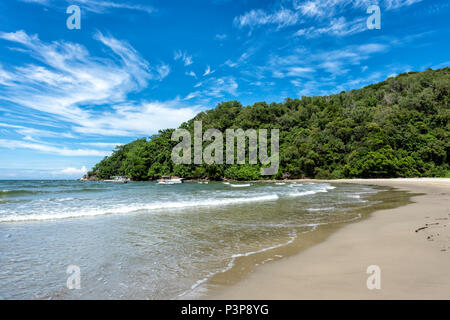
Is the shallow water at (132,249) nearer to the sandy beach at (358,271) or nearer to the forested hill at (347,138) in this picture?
the sandy beach at (358,271)

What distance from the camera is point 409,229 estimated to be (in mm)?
6285

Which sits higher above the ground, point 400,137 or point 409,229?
point 400,137

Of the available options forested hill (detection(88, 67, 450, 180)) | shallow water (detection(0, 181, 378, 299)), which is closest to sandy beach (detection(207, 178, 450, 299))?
shallow water (detection(0, 181, 378, 299))

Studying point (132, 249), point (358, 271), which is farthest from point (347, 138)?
point (132, 249)

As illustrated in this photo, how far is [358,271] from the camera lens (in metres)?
3.55

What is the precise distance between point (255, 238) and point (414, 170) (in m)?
54.4

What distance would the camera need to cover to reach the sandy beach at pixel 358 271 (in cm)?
285

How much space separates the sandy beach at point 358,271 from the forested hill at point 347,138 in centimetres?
4926

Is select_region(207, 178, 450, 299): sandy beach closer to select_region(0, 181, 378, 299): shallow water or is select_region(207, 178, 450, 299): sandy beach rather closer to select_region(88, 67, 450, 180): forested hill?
select_region(0, 181, 378, 299): shallow water

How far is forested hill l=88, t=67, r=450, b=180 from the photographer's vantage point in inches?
1859

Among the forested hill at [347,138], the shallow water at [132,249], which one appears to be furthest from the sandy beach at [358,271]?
the forested hill at [347,138]
